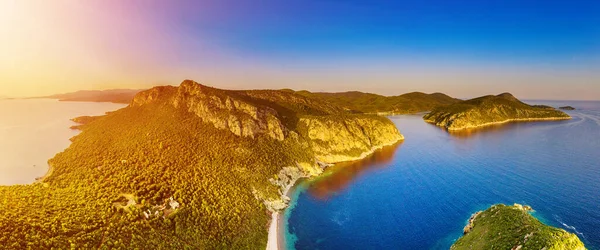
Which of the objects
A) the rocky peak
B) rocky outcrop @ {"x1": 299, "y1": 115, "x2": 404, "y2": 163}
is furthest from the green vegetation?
rocky outcrop @ {"x1": 299, "y1": 115, "x2": 404, "y2": 163}

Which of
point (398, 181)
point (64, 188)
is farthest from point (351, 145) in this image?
point (64, 188)

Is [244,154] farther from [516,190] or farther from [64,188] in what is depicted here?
[516,190]

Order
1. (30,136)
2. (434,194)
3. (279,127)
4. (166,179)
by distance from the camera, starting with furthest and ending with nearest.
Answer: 1. (279,127)
2. (434,194)
3. (30,136)
4. (166,179)

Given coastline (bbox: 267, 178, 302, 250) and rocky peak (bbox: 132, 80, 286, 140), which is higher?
rocky peak (bbox: 132, 80, 286, 140)

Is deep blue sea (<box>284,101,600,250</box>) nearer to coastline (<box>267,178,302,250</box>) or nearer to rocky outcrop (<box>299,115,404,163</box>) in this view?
coastline (<box>267,178,302,250</box>)

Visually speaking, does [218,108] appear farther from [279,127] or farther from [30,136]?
[30,136]

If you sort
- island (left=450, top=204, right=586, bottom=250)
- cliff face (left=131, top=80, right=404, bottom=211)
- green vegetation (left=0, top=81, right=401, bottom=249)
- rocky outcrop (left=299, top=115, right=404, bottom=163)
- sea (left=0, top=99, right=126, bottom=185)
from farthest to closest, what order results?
rocky outcrop (left=299, top=115, right=404, bottom=163) < cliff face (left=131, top=80, right=404, bottom=211) < sea (left=0, top=99, right=126, bottom=185) < green vegetation (left=0, top=81, right=401, bottom=249) < island (left=450, top=204, right=586, bottom=250)

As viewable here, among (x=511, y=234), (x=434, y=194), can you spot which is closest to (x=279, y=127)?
(x=434, y=194)
